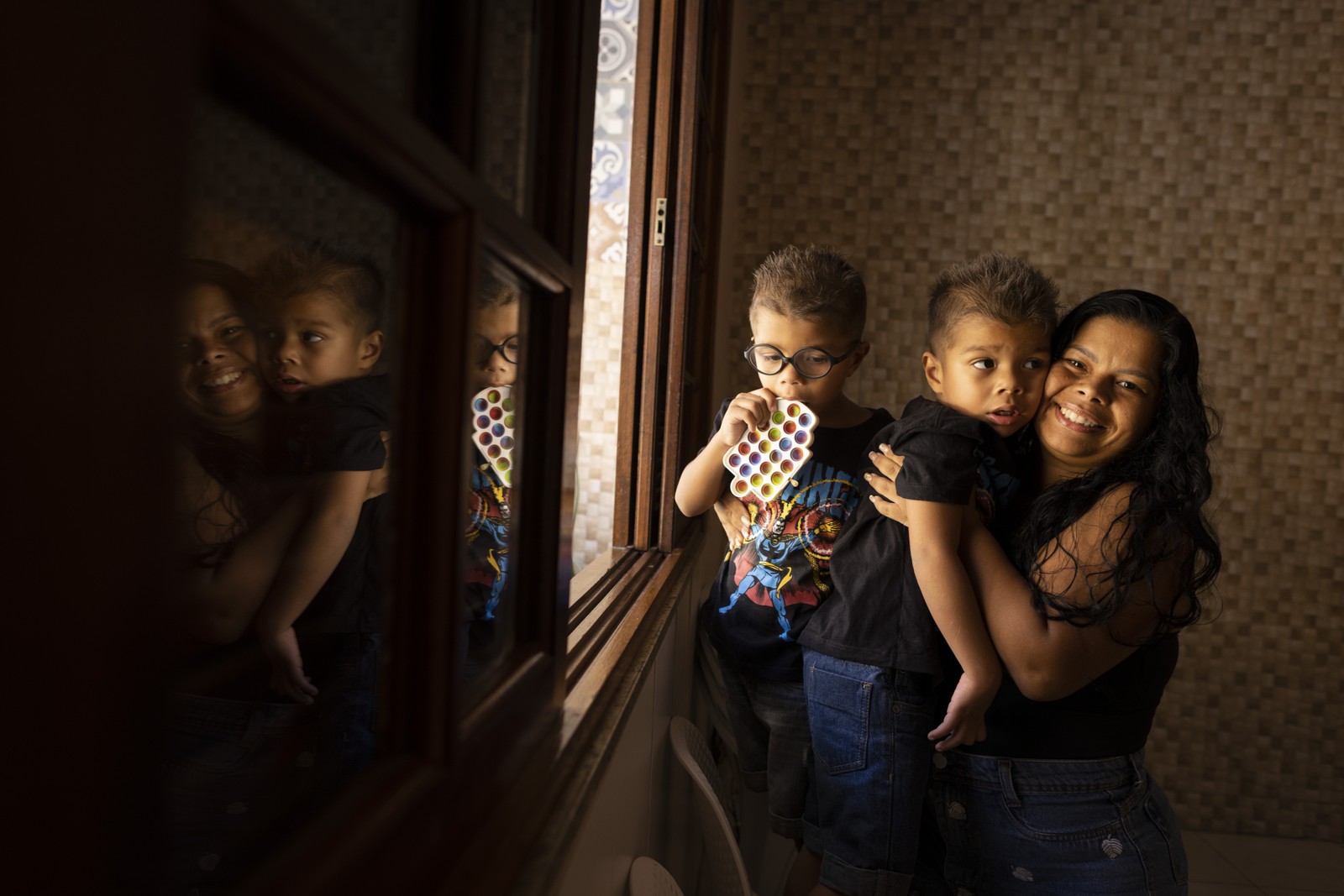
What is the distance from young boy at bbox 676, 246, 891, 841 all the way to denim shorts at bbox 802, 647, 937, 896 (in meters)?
0.18

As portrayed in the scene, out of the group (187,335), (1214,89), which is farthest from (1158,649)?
(1214,89)

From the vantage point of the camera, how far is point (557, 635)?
2.34 feet

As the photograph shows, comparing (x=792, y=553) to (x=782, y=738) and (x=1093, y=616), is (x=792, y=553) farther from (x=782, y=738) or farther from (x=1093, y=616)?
(x=1093, y=616)

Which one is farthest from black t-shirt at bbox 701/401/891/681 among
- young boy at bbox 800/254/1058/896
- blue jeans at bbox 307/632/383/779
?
blue jeans at bbox 307/632/383/779

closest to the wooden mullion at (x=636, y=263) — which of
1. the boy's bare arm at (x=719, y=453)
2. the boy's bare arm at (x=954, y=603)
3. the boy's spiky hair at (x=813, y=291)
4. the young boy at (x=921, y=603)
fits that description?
the boy's bare arm at (x=719, y=453)

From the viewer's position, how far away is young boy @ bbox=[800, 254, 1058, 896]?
1.30 metres

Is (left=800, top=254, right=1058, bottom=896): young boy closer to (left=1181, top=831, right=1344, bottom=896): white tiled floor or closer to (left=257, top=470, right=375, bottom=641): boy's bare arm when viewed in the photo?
(left=257, top=470, right=375, bottom=641): boy's bare arm

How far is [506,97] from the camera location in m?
0.53

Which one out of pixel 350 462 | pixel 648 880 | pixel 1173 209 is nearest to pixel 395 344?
pixel 350 462

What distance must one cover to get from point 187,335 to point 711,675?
1.72 m

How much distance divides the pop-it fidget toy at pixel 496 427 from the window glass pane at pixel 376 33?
0.59 ft

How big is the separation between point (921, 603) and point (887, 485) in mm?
199

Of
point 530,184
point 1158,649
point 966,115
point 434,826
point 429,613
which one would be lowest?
point 1158,649

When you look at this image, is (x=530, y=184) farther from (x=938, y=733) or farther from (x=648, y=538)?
(x=648, y=538)
